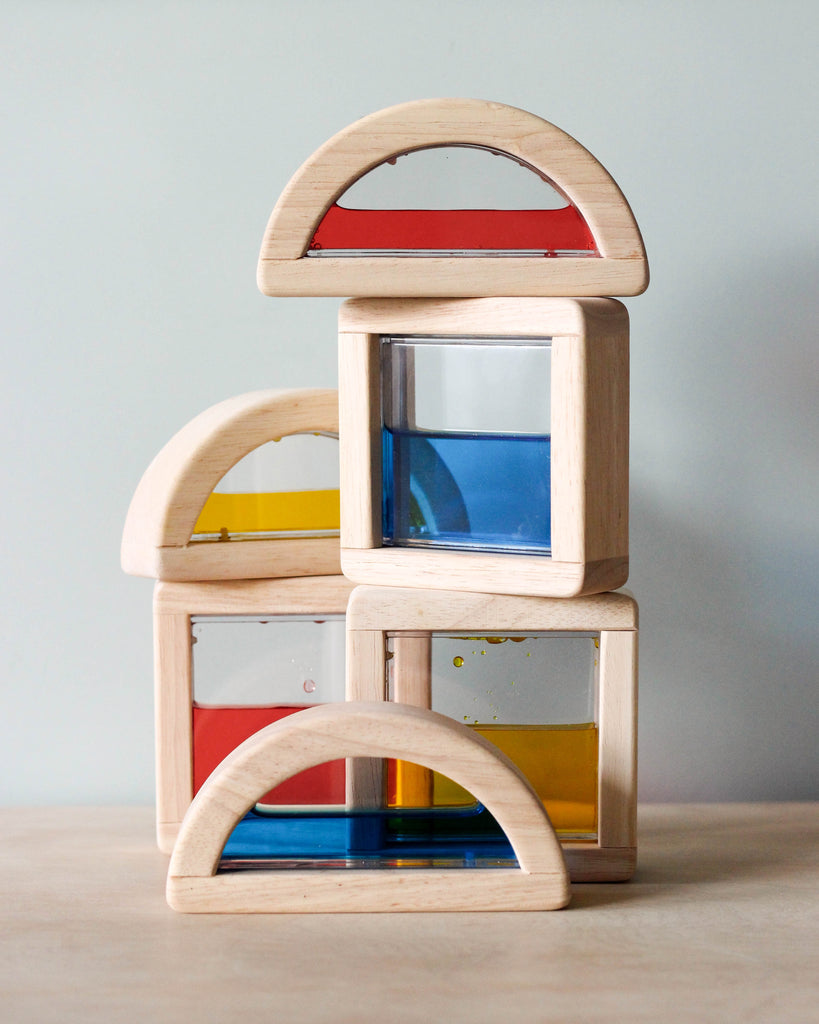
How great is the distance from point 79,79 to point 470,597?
544 mm

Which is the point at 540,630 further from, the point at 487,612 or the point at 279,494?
the point at 279,494

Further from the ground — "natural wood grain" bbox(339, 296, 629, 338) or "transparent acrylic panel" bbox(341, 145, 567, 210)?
"transparent acrylic panel" bbox(341, 145, 567, 210)

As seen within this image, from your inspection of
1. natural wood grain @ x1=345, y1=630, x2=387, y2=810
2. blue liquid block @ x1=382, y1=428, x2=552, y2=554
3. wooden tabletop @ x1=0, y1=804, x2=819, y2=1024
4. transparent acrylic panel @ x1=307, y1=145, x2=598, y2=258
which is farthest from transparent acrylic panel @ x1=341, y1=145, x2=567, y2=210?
wooden tabletop @ x1=0, y1=804, x2=819, y2=1024

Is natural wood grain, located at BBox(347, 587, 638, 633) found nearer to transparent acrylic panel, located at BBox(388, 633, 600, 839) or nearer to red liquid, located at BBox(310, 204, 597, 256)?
transparent acrylic panel, located at BBox(388, 633, 600, 839)

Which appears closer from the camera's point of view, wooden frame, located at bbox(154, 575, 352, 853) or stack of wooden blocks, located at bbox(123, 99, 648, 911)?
stack of wooden blocks, located at bbox(123, 99, 648, 911)

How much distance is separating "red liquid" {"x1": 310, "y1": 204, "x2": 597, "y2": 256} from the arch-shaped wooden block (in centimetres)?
27

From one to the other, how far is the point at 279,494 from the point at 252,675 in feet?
0.42

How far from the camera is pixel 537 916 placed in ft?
2.20

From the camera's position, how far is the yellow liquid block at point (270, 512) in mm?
810

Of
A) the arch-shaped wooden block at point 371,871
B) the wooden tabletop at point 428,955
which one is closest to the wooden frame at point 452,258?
the arch-shaped wooden block at point 371,871

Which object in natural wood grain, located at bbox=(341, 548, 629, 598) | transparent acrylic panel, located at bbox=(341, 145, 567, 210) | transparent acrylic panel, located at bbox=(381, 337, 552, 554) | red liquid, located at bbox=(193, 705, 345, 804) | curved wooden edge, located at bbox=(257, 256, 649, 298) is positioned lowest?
red liquid, located at bbox=(193, 705, 345, 804)

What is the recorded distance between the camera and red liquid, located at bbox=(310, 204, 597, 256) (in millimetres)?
690

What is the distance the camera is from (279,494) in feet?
2.69

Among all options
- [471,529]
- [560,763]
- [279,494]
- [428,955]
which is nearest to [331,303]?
[279,494]
